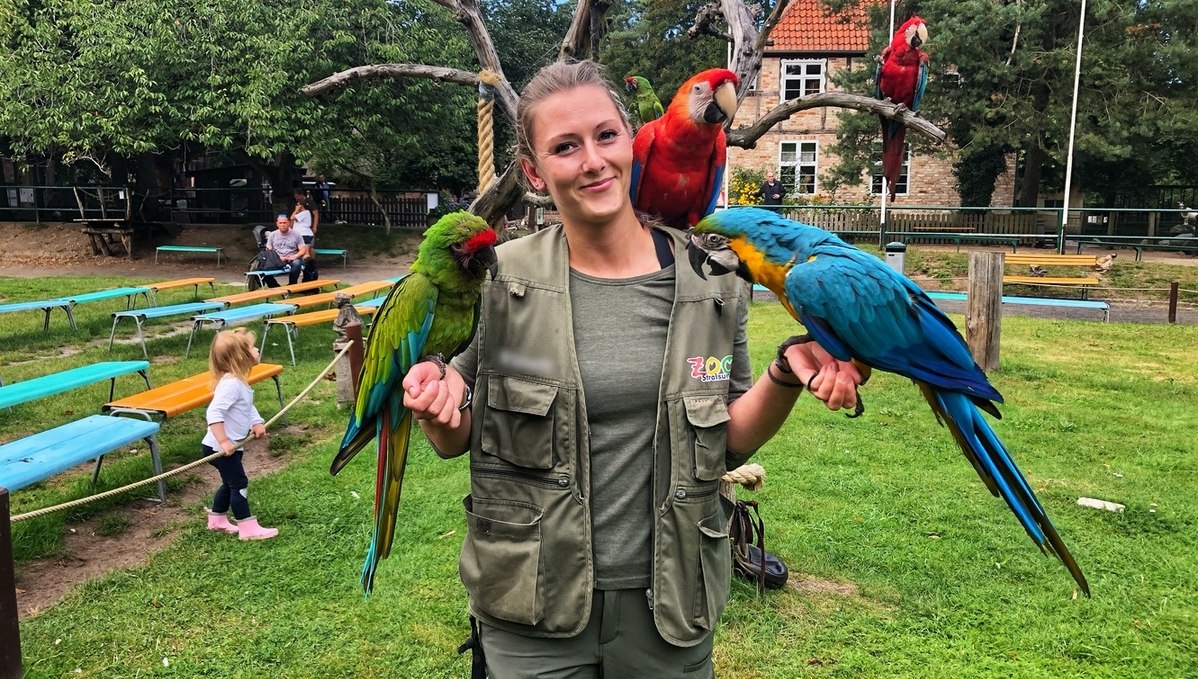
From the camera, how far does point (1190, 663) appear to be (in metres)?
2.82

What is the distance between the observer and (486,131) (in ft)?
8.94

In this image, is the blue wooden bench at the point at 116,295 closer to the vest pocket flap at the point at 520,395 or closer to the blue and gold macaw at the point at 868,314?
the vest pocket flap at the point at 520,395

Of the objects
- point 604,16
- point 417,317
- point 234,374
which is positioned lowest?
point 234,374

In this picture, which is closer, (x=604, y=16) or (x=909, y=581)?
(x=604, y=16)

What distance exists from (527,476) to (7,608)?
2.11m

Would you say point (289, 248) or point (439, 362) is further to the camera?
point (289, 248)

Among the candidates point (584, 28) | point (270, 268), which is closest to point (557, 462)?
point (584, 28)

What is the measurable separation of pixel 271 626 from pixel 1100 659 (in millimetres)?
3319

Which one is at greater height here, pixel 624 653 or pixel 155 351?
pixel 624 653

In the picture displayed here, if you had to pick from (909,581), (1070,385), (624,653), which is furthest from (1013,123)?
(624,653)

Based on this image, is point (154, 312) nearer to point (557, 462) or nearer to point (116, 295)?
point (116, 295)

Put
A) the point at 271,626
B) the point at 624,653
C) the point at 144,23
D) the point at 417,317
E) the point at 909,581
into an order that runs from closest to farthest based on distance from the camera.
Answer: the point at 624,653 < the point at 417,317 < the point at 271,626 < the point at 909,581 < the point at 144,23

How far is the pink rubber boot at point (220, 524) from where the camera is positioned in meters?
3.96

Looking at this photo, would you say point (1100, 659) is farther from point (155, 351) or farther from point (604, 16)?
point (155, 351)
